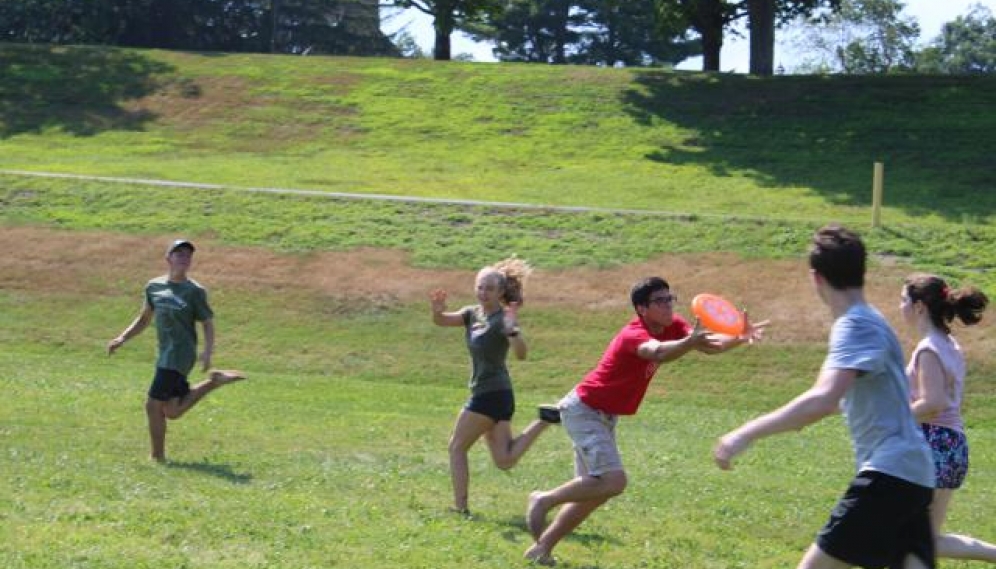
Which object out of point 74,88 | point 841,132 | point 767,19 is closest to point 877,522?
point 841,132

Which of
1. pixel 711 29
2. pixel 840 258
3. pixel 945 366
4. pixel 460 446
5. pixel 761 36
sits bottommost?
pixel 460 446

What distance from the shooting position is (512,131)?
41.9m

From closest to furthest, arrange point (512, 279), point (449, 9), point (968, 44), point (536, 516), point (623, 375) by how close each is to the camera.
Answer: point (623, 375) < point (536, 516) < point (512, 279) < point (449, 9) < point (968, 44)

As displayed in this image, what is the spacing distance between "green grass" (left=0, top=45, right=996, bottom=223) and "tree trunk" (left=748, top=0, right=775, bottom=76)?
164cm

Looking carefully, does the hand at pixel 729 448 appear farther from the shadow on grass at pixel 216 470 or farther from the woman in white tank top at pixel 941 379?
the shadow on grass at pixel 216 470

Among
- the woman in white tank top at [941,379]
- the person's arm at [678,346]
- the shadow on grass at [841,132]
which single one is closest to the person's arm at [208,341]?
the person's arm at [678,346]

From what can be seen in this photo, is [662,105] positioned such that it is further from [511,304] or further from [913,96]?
[511,304]

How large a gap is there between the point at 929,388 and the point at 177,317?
21.8 feet

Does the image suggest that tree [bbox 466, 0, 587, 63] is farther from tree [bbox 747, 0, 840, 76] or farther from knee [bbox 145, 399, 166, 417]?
knee [bbox 145, 399, 166, 417]

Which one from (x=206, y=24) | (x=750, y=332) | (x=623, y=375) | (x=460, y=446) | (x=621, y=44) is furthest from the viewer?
(x=621, y=44)

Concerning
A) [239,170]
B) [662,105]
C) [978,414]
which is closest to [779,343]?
[978,414]

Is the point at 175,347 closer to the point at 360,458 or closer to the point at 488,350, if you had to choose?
the point at 360,458

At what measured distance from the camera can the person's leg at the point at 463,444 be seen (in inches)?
384

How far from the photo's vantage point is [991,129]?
128 ft
